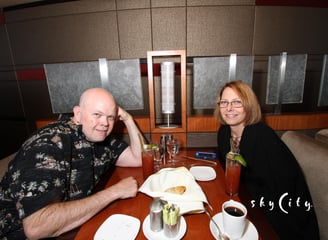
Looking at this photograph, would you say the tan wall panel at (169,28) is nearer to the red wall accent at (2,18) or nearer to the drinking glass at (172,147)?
the drinking glass at (172,147)

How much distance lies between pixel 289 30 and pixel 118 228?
311 centimetres

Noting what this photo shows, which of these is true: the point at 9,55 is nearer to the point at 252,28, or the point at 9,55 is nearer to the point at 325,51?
the point at 252,28

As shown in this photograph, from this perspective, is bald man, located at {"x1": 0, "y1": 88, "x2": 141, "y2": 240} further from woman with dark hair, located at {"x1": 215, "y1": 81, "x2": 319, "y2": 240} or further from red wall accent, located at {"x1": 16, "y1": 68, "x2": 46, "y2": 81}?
red wall accent, located at {"x1": 16, "y1": 68, "x2": 46, "y2": 81}

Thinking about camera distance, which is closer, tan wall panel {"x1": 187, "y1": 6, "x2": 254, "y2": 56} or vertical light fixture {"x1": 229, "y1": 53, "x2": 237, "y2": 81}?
vertical light fixture {"x1": 229, "y1": 53, "x2": 237, "y2": 81}

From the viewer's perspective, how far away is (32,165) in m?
0.83

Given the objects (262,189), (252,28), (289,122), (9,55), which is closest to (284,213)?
(262,189)

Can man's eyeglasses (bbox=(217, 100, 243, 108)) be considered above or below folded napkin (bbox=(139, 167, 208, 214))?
above

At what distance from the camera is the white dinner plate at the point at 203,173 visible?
111cm

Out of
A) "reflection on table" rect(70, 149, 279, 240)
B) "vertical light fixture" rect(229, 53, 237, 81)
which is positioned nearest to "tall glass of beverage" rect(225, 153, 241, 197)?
"reflection on table" rect(70, 149, 279, 240)

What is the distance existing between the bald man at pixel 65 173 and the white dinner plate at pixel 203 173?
40cm

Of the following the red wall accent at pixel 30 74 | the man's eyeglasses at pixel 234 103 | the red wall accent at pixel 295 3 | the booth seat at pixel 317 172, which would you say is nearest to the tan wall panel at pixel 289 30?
the red wall accent at pixel 295 3

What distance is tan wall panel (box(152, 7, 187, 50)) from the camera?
7.63ft

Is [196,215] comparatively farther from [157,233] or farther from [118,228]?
[118,228]

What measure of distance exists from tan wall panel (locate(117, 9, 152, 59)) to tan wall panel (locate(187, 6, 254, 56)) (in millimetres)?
567
